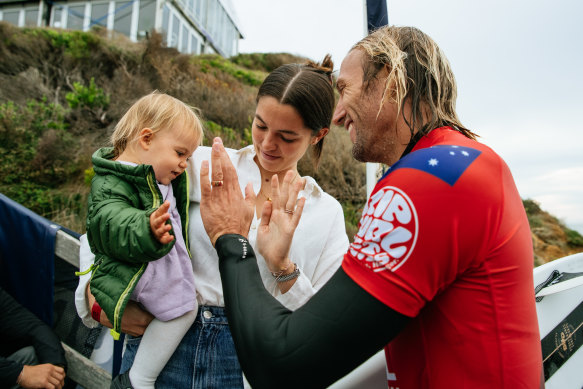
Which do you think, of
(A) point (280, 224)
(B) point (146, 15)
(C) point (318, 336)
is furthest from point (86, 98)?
(B) point (146, 15)

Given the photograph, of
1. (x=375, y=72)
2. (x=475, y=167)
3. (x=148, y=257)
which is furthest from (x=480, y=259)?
(x=148, y=257)

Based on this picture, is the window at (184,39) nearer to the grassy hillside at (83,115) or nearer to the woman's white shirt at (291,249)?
the grassy hillside at (83,115)

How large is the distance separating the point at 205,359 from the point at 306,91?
1426mm

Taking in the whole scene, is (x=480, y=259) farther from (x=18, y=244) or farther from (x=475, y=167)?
(x=18, y=244)

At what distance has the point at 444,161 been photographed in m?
0.84

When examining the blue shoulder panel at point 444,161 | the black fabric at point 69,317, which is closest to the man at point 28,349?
the black fabric at point 69,317

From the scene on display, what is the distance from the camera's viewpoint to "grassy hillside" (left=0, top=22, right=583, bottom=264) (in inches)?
254

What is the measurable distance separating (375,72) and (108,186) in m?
1.22

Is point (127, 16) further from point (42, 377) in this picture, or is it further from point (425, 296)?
point (425, 296)

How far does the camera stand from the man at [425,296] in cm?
79

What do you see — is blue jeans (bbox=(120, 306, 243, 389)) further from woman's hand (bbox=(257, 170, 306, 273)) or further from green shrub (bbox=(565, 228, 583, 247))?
green shrub (bbox=(565, 228, 583, 247))

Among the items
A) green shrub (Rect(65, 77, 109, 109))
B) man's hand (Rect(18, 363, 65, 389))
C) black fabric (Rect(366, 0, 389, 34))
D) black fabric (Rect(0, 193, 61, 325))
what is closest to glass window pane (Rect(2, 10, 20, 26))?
green shrub (Rect(65, 77, 109, 109))

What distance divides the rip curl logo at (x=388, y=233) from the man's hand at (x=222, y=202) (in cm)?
61

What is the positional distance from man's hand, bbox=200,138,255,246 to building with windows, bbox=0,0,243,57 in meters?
17.8
